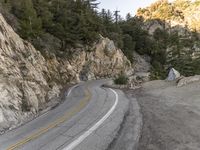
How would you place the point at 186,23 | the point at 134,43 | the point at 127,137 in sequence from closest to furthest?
the point at 127,137 < the point at 134,43 < the point at 186,23

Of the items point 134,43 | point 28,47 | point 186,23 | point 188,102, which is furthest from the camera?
point 186,23

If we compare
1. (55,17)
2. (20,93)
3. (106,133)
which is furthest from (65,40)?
(106,133)

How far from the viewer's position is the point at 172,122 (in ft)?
40.2

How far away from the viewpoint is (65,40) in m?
47.2

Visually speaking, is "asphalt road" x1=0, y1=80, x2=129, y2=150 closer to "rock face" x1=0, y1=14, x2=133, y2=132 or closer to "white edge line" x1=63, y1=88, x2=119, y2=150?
"white edge line" x1=63, y1=88, x2=119, y2=150

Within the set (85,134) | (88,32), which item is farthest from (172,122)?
(88,32)

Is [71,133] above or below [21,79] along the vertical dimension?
below

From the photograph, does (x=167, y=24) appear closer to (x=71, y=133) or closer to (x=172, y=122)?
(x=172, y=122)

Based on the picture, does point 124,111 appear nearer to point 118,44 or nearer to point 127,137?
point 127,137

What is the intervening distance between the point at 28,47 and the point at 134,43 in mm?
48610

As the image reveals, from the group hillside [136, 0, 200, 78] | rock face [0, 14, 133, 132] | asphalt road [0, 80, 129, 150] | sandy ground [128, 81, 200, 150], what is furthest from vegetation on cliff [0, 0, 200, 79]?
sandy ground [128, 81, 200, 150]

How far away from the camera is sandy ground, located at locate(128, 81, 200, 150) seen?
369 inches

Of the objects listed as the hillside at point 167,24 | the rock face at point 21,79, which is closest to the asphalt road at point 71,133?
the rock face at point 21,79

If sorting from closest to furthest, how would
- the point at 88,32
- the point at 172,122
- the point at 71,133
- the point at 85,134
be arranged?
1. the point at 85,134
2. the point at 71,133
3. the point at 172,122
4. the point at 88,32
